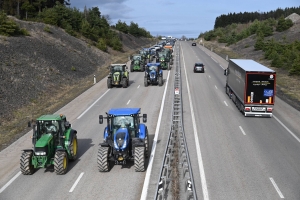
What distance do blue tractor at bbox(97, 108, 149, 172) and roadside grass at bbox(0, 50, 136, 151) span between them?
7105 mm

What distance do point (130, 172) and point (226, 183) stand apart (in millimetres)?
3875

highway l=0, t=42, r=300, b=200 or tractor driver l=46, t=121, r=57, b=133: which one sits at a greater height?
tractor driver l=46, t=121, r=57, b=133

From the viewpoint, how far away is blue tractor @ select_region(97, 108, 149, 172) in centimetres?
1548

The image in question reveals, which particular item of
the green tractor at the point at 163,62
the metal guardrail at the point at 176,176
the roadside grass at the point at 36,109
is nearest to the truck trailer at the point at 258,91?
the metal guardrail at the point at 176,176

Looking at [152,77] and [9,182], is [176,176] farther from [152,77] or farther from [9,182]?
[152,77]

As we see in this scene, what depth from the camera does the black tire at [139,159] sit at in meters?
15.4

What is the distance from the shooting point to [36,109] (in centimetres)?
3045

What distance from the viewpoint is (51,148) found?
51.3ft

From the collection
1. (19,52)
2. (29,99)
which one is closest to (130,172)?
(29,99)

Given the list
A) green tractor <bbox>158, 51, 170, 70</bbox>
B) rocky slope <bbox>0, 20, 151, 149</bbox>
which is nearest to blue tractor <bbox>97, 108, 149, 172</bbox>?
rocky slope <bbox>0, 20, 151, 149</bbox>

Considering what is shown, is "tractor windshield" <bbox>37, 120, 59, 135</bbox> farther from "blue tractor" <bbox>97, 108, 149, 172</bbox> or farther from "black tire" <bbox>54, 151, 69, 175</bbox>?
"blue tractor" <bbox>97, 108, 149, 172</bbox>

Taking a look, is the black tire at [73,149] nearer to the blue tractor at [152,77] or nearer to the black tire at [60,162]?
the black tire at [60,162]

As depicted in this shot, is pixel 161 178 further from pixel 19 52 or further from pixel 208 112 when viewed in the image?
pixel 19 52

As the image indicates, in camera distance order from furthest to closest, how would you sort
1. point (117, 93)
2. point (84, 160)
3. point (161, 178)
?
1. point (117, 93)
2. point (84, 160)
3. point (161, 178)
